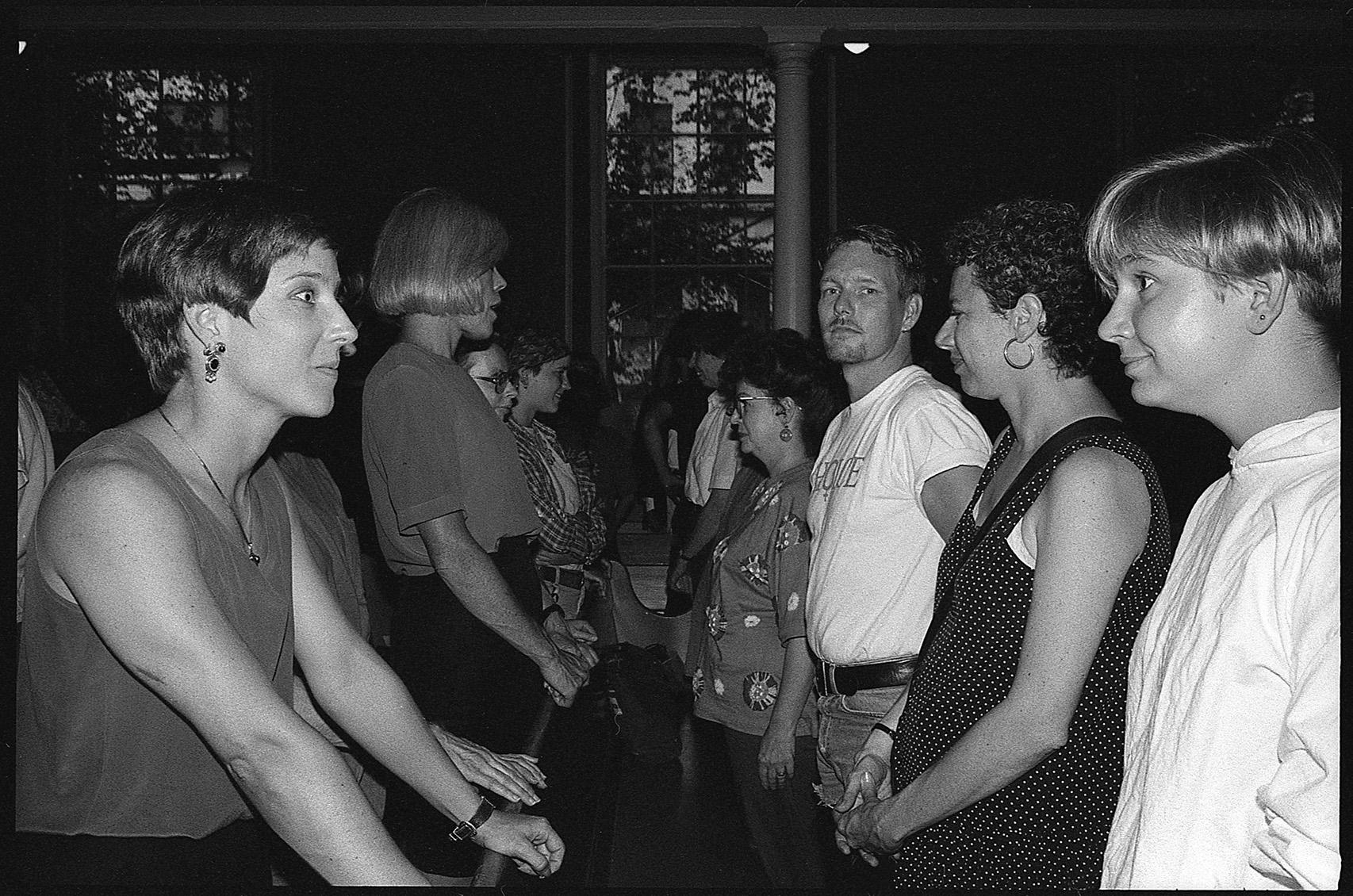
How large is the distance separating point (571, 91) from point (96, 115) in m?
3.87

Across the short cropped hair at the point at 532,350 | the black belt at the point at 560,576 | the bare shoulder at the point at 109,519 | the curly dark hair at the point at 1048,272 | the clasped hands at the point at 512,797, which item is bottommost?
the black belt at the point at 560,576

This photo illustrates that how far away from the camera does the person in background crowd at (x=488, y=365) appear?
4074 millimetres

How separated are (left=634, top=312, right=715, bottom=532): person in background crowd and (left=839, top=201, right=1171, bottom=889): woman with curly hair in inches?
166

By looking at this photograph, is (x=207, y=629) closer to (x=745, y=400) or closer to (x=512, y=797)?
(x=512, y=797)

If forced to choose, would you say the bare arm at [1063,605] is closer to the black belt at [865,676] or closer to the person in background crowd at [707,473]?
the black belt at [865,676]

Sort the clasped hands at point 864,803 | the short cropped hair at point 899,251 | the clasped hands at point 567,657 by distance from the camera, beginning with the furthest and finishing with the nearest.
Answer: the clasped hands at point 567,657, the short cropped hair at point 899,251, the clasped hands at point 864,803

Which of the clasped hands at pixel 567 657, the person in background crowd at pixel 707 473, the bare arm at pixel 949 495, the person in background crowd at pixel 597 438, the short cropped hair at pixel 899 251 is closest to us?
the bare arm at pixel 949 495

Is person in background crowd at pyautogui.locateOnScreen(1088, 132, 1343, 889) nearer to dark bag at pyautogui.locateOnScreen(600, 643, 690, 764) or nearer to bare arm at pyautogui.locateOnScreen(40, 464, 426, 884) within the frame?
bare arm at pyautogui.locateOnScreen(40, 464, 426, 884)

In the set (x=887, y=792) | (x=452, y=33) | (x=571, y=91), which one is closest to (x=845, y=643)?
(x=887, y=792)

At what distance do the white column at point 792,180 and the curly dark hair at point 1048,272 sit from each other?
18.3ft

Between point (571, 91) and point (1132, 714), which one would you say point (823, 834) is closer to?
point (1132, 714)

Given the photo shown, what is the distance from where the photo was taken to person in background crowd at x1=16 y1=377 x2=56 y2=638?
2.73 metres

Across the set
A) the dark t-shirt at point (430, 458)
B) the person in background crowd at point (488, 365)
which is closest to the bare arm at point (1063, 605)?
the dark t-shirt at point (430, 458)

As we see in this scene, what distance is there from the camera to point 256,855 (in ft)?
5.24
